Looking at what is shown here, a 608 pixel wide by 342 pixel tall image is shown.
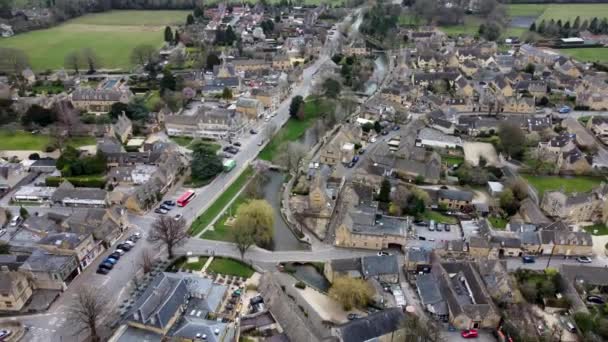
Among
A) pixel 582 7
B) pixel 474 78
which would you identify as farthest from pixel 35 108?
pixel 582 7

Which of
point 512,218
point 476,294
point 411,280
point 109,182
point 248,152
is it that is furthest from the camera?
point 248,152

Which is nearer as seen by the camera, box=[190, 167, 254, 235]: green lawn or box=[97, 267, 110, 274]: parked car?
box=[97, 267, 110, 274]: parked car

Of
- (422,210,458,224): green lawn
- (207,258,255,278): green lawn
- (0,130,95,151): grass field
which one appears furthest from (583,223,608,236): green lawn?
(0,130,95,151): grass field

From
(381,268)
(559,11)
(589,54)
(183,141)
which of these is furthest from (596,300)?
(559,11)

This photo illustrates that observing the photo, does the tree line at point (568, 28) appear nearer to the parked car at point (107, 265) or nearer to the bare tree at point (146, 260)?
the bare tree at point (146, 260)

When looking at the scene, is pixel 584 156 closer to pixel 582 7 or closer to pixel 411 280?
pixel 411 280

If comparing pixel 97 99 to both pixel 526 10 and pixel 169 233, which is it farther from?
pixel 526 10

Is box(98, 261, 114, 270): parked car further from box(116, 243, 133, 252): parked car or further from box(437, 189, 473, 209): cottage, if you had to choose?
box(437, 189, 473, 209): cottage
